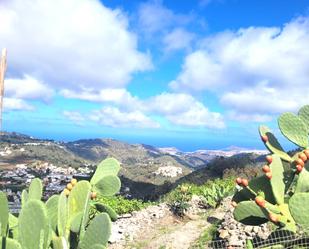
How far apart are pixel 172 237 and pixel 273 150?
15.5 ft

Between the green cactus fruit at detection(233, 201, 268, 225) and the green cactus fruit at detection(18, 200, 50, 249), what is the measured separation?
60.7 inches

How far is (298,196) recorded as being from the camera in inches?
114

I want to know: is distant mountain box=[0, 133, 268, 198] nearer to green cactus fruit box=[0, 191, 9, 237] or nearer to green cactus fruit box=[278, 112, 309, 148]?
green cactus fruit box=[278, 112, 309, 148]

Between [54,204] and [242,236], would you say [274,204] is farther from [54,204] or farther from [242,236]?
[242,236]

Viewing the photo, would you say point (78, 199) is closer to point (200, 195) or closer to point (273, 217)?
point (273, 217)

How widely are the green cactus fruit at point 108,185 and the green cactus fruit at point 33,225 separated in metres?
1.61

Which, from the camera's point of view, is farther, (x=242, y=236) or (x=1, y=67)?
(x=242, y=236)

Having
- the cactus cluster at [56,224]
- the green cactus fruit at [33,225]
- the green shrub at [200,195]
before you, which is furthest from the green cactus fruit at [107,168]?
the green shrub at [200,195]

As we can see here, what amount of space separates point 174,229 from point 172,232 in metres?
0.38

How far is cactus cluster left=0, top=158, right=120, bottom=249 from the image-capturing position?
85.9 inches

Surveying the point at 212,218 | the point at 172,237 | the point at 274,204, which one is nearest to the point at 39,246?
the point at 274,204

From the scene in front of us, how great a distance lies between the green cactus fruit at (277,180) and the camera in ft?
10.8

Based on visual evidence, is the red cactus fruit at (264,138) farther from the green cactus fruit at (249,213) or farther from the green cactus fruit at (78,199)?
the green cactus fruit at (78,199)

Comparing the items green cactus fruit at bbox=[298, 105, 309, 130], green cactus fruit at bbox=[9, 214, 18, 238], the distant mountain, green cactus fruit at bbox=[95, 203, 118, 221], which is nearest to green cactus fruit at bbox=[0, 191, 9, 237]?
green cactus fruit at bbox=[9, 214, 18, 238]
